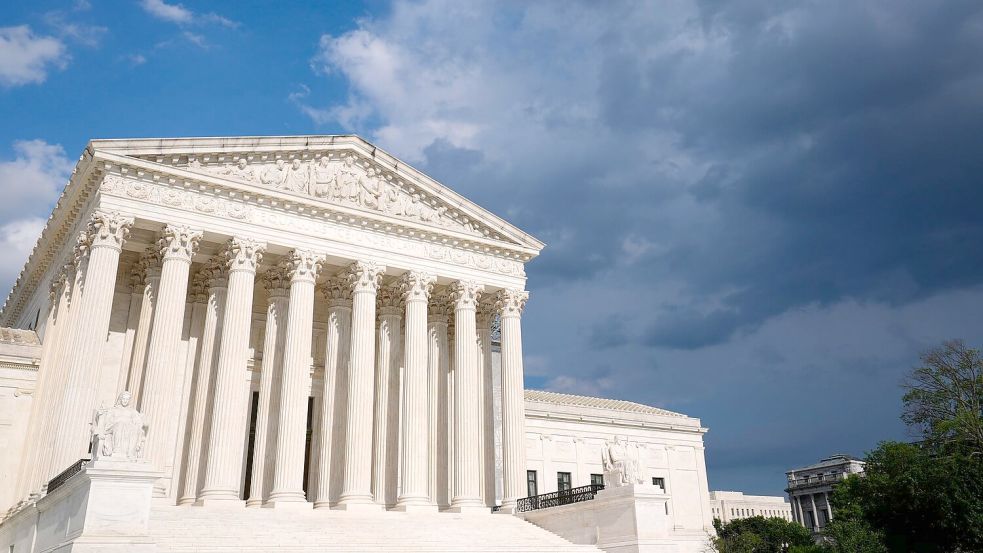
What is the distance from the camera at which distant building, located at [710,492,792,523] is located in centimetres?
9456

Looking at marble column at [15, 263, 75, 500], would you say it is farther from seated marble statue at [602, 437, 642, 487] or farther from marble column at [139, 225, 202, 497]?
seated marble statue at [602, 437, 642, 487]

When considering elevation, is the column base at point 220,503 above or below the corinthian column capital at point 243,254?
below

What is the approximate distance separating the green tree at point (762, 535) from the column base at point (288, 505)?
28.8 m

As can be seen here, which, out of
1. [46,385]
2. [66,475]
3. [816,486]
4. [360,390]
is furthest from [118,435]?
[816,486]

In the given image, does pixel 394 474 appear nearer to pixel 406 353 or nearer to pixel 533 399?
pixel 406 353

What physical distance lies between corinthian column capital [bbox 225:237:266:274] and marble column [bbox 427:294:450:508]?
10.4 m

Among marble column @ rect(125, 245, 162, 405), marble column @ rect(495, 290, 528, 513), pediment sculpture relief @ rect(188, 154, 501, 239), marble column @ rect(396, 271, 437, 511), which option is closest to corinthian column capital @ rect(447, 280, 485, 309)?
marble column @ rect(396, 271, 437, 511)

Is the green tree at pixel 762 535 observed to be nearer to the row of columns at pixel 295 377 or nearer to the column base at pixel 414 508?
the row of columns at pixel 295 377

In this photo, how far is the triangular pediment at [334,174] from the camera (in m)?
31.9

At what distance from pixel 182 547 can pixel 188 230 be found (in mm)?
13679

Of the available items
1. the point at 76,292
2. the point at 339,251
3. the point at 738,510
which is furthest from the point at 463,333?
the point at 738,510

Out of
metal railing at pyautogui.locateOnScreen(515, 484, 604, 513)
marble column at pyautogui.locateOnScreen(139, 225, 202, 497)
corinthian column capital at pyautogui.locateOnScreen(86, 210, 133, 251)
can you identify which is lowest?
metal railing at pyautogui.locateOnScreen(515, 484, 604, 513)

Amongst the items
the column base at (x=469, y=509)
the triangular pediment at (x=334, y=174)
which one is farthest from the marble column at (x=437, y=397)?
the triangular pediment at (x=334, y=174)

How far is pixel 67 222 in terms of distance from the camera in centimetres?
3372
